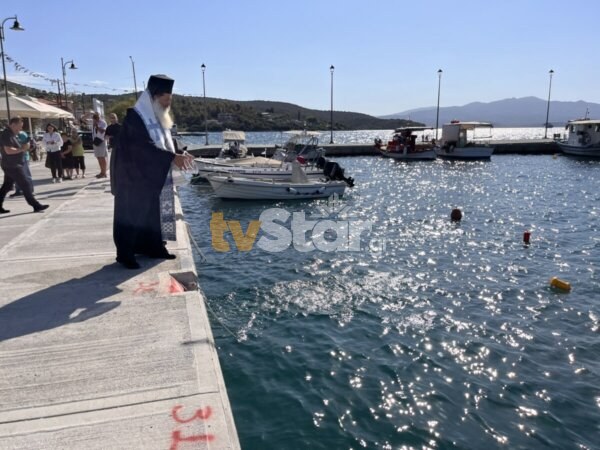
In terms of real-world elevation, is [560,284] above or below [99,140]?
below

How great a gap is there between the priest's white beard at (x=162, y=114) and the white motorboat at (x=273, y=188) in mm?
15637

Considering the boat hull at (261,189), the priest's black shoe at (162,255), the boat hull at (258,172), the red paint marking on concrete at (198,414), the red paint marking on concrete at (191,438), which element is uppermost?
the priest's black shoe at (162,255)

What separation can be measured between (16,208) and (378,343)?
8.68m

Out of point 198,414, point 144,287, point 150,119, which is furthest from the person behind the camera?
point 150,119

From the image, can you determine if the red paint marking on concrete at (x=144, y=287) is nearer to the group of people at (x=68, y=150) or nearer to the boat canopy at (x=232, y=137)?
the group of people at (x=68, y=150)

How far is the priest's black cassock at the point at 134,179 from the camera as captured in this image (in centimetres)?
541

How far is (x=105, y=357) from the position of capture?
12.1 feet

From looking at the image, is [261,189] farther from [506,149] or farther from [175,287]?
[506,149]

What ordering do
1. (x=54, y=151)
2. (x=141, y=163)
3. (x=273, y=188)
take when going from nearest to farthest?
(x=141, y=163) < (x=54, y=151) < (x=273, y=188)

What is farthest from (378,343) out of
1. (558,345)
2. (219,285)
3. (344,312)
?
(219,285)

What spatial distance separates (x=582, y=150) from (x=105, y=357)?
2072 inches

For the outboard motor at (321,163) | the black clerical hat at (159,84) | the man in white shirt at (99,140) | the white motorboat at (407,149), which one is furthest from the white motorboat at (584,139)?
the black clerical hat at (159,84)

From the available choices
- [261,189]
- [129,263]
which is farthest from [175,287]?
[261,189]

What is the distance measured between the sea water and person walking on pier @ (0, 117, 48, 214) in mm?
3984
